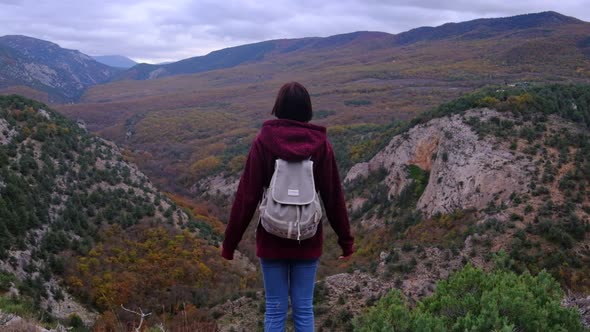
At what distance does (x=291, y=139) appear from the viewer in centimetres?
339

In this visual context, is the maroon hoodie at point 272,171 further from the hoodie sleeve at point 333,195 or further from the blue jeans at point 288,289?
the blue jeans at point 288,289

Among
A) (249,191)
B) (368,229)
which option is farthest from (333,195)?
(368,229)

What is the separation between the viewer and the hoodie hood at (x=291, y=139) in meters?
3.32

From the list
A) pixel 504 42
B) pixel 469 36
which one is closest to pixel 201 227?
pixel 504 42

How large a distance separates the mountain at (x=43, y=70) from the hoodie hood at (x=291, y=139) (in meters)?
114

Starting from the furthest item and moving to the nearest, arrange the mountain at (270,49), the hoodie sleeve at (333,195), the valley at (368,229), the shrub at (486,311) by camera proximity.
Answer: the mountain at (270,49) → the valley at (368,229) → the shrub at (486,311) → the hoodie sleeve at (333,195)

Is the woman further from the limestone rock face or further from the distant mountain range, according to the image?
the distant mountain range

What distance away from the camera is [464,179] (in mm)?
17047

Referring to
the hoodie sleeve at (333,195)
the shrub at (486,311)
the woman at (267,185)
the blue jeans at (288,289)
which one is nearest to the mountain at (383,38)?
the shrub at (486,311)

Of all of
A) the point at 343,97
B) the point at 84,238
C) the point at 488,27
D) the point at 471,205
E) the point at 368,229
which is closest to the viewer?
the point at 471,205

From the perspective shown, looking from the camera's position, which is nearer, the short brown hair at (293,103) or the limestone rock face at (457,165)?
the short brown hair at (293,103)

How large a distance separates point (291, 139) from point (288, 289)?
1.18 m

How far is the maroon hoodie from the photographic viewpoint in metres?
3.38

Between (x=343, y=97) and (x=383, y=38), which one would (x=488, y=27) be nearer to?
(x=383, y=38)
